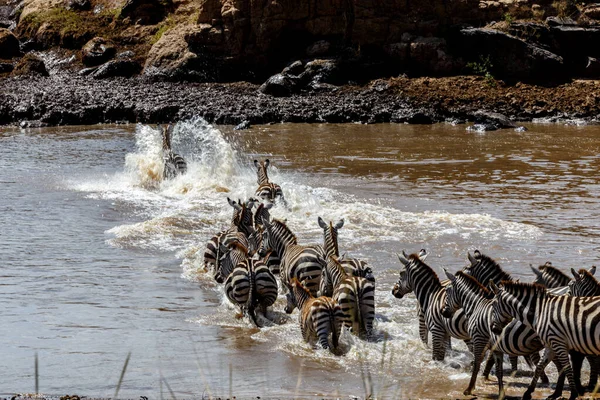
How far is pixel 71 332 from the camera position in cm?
937

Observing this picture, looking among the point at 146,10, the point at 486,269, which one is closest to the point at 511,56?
the point at 146,10

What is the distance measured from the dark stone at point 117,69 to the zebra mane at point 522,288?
30310 millimetres

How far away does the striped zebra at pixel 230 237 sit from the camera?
11.4 meters

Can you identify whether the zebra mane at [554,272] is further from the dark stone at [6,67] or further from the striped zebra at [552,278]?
the dark stone at [6,67]

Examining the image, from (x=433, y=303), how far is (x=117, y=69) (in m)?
29.4

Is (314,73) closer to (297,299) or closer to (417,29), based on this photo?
(417,29)

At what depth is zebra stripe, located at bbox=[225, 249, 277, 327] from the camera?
31.4ft

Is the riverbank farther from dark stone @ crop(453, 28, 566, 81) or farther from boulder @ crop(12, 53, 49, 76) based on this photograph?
boulder @ crop(12, 53, 49, 76)

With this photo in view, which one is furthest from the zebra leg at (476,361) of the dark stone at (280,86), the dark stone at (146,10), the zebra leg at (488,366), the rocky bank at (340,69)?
the dark stone at (146,10)

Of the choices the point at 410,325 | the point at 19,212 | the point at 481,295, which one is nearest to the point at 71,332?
the point at 410,325

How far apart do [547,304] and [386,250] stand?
6146 mm

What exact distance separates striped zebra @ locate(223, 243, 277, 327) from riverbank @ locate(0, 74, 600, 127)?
64.2 ft

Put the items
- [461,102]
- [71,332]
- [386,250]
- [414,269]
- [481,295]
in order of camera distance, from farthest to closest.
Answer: [461,102] < [386,250] < [71,332] < [414,269] < [481,295]

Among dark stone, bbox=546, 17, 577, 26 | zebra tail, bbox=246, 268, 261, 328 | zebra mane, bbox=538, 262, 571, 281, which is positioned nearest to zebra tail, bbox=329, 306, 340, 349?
zebra tail, bbox=246, 268, 261, 328
